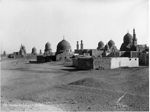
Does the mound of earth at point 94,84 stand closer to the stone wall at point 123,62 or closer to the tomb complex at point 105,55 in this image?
the tomb complex at point 105,55

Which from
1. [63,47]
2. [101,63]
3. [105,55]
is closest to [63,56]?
[63,47]

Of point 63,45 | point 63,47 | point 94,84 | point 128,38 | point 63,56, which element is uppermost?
point 128,38

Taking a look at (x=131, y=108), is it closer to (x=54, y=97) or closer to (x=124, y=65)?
(x=54, y=97)

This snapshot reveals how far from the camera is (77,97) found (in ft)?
27.4

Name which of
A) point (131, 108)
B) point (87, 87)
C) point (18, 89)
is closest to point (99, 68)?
point (87, 87)

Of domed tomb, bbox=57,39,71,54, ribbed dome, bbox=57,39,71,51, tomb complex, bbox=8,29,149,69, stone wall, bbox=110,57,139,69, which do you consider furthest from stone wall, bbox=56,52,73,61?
stone wall, bbox=110,57,139,69

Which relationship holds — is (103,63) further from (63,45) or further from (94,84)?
(63,45)

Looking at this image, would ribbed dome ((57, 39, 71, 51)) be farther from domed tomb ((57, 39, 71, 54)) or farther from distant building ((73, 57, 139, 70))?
distant building ((73, 57, 139, 70))

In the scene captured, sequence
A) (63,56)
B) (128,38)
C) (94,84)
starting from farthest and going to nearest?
(128,38) → (63,56) → (94,84)

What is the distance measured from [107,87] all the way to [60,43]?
2948cm

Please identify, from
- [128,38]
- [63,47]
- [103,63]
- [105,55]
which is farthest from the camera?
[128,38]

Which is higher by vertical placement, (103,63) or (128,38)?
(128,38)

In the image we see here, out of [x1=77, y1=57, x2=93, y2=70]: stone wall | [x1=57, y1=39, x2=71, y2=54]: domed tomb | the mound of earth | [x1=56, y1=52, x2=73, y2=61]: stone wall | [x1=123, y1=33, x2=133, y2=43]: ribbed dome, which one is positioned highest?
[x1=123, y1=33, x2=133, y2=43]: ribbed dome

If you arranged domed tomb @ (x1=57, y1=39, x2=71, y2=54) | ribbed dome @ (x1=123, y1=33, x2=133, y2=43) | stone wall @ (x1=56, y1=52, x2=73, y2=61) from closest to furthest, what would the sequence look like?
1. stone wall @ (x1=56, y1=52, x2=73, y2=61)
2. domed tomb @ (x1=57, y1=39, x2=71, y2=54)
3. ribbed dome @ (x1=123, y1=33, x2=133, y2=43)
